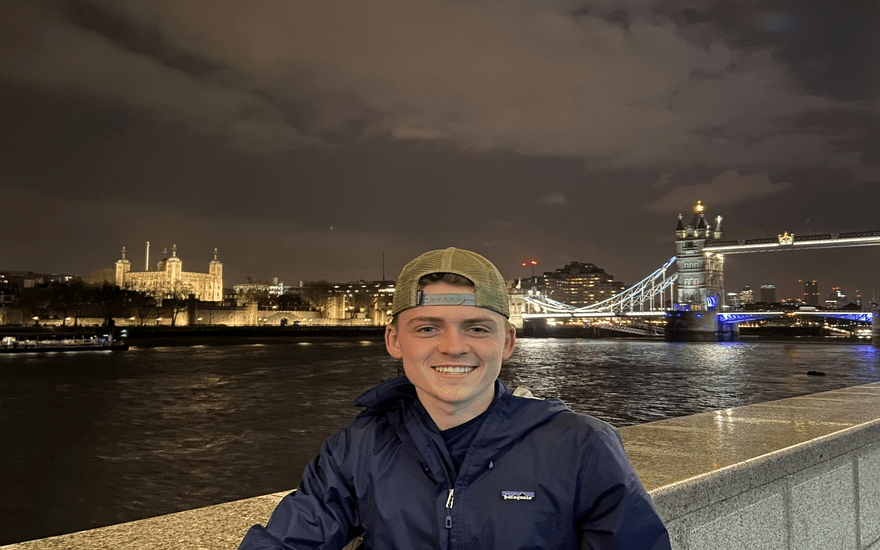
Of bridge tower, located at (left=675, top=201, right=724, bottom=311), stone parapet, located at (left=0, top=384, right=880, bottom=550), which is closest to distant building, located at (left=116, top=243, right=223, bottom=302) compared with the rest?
bridge tower, located at (left=675, top=201, right=724, bottom=311)

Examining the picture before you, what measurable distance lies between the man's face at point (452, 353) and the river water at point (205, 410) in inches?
382

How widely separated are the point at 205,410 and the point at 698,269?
241 feet

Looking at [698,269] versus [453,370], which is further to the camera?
[698,269]

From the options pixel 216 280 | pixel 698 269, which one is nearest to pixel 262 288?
pixel 216 280

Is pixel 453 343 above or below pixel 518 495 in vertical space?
above

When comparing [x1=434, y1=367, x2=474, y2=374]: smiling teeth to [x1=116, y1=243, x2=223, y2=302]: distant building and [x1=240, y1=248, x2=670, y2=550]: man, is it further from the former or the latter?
[x1=116, y1=243, x2=223, y2=302]: distant building

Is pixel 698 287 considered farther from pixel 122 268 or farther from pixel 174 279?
pixel 122 268

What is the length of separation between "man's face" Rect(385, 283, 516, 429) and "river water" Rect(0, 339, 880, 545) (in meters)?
9.70

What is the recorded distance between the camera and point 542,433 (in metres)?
1.55

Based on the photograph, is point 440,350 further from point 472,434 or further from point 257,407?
point 257,407

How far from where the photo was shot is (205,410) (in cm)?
2122

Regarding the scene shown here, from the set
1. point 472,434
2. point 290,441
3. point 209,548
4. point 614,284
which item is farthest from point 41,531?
point 614,284

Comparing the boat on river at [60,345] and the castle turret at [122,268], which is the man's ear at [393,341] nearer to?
the boat on river at [60,345]

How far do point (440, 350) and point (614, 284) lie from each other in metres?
192
